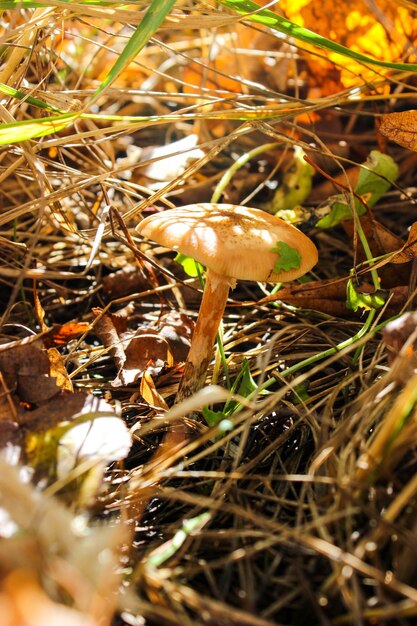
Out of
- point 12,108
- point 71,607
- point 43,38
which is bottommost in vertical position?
point 71,607

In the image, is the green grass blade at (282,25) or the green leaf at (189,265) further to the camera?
the green leaf at (189,265)

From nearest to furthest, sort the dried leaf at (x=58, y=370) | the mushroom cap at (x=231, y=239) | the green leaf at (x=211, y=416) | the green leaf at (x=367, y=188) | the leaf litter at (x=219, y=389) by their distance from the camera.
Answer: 1. the leaf litter at (x=219, y=389)
2. the mushroom cap at (x=231, y=239)
3. the green leaf at (x=211, y=416)
4. the dried leaf at (x=58, y=370)
5. the green leaf at (x=367, y=188)

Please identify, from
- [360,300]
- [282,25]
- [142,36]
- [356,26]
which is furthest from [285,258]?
[356,26]

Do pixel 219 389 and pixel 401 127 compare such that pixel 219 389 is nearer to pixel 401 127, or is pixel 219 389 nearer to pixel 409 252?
pixel 409 252

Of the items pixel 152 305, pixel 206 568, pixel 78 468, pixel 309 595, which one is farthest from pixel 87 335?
pixel 309 595

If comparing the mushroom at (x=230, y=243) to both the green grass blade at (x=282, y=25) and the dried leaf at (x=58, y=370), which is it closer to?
the dried leaf at (x=58, y=370)

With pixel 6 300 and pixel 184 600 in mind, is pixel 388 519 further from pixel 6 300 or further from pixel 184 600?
pixel 6 300

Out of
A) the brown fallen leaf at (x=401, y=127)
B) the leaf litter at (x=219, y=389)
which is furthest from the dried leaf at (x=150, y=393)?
the brown fallen leaf at (x=401, y=127)

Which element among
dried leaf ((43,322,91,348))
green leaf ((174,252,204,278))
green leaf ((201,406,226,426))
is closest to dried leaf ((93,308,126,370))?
dried leaf ((43,322,91,348))
